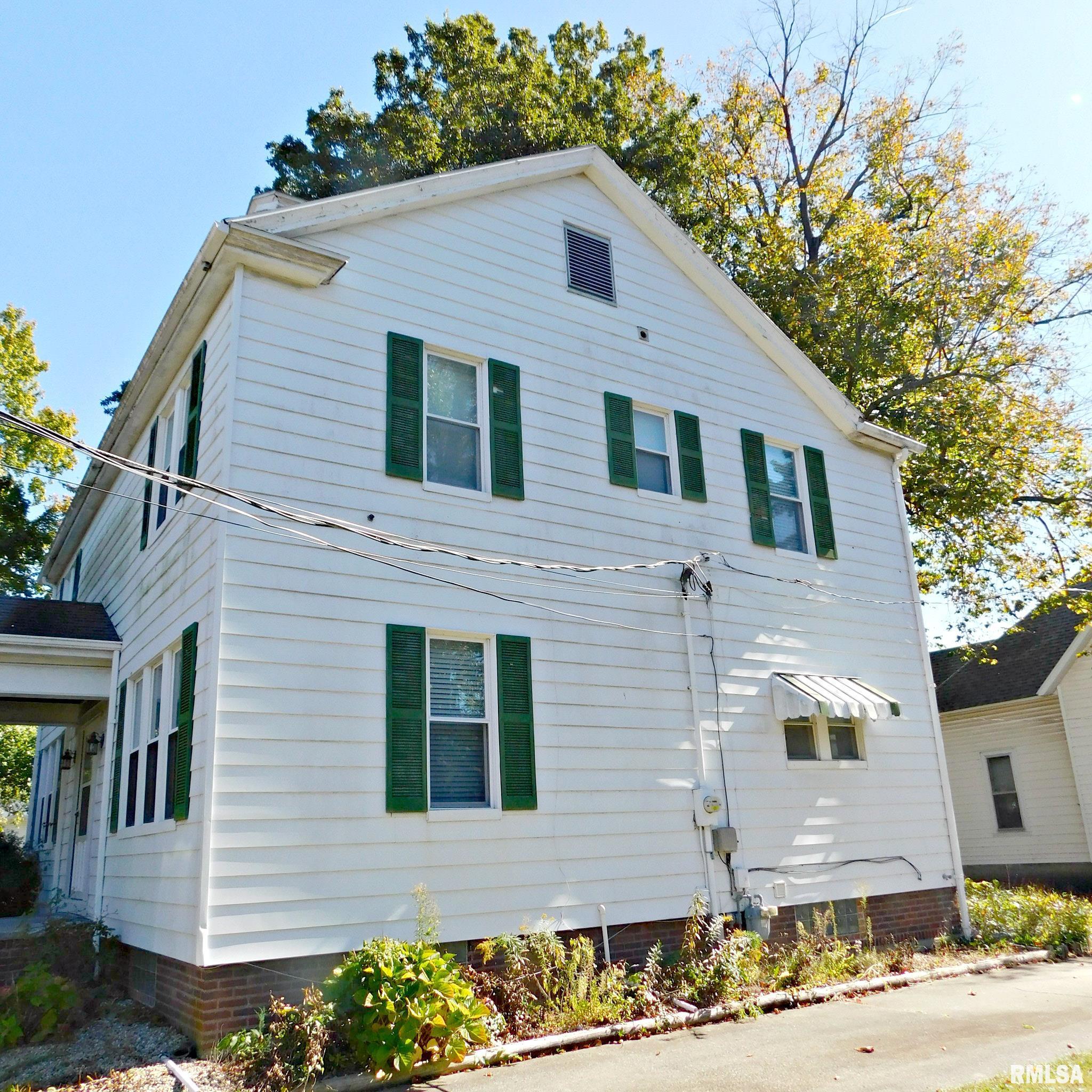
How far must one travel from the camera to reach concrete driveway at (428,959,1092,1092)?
666 centimetres

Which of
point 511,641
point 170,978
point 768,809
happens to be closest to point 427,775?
point 511,641

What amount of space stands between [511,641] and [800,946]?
4.53 meters

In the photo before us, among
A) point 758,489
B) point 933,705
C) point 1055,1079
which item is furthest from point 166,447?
point 933,705

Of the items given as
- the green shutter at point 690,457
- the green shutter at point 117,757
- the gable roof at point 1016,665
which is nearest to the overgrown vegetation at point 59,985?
the green shutter at point 117,757

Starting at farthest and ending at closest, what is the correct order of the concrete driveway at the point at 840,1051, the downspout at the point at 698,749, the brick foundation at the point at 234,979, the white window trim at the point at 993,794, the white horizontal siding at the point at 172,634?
the white window trim at the point at 993,794 → the downspout at the point at 698,749 → the white horizontal siding at the point at 172,634 → the brick foundation at the point at 234,979 → the concrete driveway at the point at 840,1051

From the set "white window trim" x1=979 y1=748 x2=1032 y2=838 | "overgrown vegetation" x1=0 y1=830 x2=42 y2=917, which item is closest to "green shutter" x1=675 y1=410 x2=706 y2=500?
"overgrown vegetation" x1=0 y1=830 x2=42 y2=917

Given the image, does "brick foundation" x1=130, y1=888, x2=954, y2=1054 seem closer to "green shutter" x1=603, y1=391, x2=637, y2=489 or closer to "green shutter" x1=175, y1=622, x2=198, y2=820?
"green shutter" x1=175, y1=622, x2=198, y2=820

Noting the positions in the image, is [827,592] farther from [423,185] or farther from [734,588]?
[423,185]

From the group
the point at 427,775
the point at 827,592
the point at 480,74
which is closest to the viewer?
the point at 427,775

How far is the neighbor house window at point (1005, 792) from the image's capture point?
64.5 feet

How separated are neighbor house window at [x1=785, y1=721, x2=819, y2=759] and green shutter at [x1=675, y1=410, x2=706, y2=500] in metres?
3.04

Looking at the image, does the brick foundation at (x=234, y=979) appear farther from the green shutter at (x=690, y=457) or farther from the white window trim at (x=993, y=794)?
the white window trim at (x=993, y=794)

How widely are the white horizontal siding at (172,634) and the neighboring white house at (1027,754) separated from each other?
16.1 m

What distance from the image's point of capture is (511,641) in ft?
30.7
